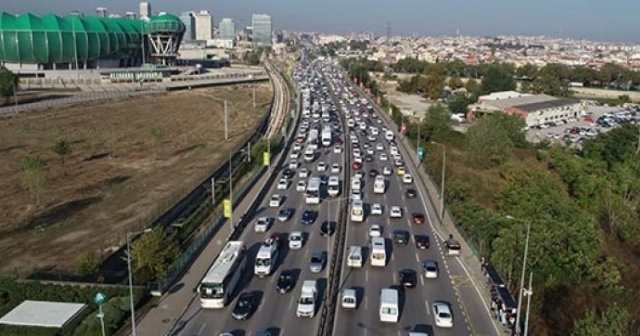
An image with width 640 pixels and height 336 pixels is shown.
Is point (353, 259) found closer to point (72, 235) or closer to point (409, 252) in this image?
point (409, 252)

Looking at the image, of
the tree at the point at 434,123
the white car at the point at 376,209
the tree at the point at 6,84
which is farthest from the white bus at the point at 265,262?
the tree at the point at 6,84

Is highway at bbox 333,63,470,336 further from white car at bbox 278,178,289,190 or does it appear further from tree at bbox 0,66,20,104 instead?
tree at bbox 0,66,20,104

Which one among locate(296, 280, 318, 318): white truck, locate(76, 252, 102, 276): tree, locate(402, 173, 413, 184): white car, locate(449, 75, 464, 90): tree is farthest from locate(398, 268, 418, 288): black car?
locate(449, 75, 464, 90): tree

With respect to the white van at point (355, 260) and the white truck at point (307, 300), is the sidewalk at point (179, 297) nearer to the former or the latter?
the white truck at point (307, 300)

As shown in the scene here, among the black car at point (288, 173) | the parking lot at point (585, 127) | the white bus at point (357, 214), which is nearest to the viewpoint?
the white bus at point (357, 214)

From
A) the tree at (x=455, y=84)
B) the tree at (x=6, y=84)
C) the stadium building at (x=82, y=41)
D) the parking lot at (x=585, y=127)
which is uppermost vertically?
the stadium building at (x=82, y=41)

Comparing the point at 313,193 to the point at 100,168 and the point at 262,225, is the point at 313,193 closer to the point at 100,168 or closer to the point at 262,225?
the point at 262,225
